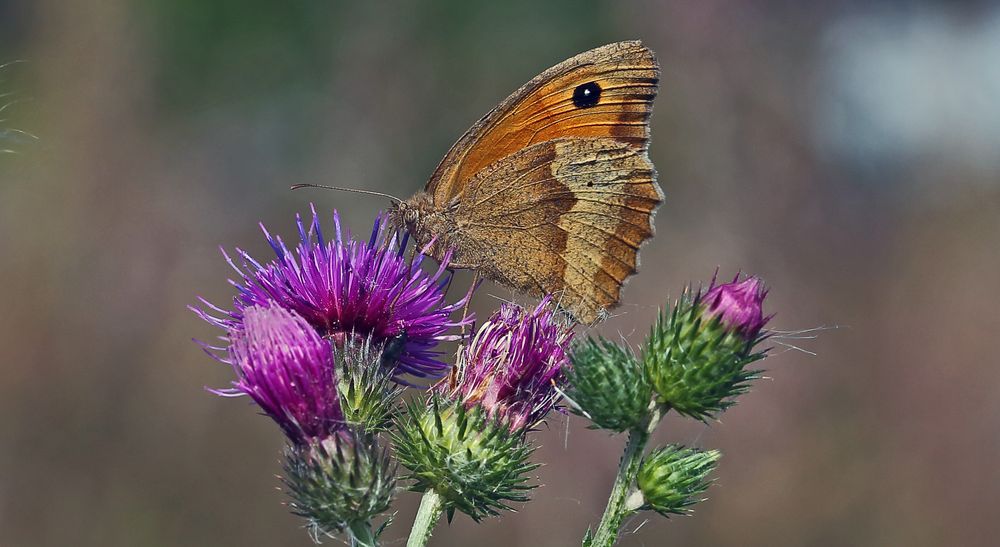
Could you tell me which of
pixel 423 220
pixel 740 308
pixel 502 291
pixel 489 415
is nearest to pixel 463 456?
pixel 489 415

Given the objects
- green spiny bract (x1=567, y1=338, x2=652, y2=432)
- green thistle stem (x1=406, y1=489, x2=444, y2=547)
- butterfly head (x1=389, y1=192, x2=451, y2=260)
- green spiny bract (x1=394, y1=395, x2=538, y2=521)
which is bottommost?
green thistle stem (x1=406, y1=489, x2=444, y2=547)

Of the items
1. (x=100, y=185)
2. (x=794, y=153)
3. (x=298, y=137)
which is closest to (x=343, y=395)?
(x=100, y=185)

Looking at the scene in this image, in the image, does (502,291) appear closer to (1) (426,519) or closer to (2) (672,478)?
(1) (426,519)

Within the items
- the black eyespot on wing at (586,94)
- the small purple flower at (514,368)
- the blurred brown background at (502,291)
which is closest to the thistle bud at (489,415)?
the small purple flower at (514,368)

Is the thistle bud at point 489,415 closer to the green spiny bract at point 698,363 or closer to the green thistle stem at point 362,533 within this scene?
the green thistle stem at point 362,533

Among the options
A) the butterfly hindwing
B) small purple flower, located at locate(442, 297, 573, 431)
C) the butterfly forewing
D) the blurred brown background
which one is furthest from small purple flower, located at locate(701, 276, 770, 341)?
the blurred brown background

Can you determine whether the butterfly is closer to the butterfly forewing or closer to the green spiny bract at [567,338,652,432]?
the butterfly forewing
